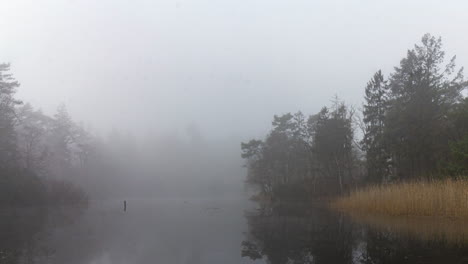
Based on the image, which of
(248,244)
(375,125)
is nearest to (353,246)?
(248,244)

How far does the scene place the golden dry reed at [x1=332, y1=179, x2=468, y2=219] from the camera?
67.9 ft

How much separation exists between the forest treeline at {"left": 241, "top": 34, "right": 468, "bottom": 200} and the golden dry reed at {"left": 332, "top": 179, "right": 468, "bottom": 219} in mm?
Result: 4646

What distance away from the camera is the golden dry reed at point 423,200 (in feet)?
67.9

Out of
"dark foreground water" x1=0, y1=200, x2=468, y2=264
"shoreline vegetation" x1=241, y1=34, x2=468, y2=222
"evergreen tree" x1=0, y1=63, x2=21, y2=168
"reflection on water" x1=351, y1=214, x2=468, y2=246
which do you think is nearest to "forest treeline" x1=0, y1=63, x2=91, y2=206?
"evergreen tree" x1=0, y1=63, x2=21, y2=168

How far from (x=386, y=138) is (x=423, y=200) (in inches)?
802

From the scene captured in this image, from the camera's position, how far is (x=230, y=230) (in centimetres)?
2062

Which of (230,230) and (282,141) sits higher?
(282,141)

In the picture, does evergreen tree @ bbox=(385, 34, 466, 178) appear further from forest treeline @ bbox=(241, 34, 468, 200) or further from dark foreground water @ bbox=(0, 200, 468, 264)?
dark foreground water @ bbox=(0, 200, 468, 264)

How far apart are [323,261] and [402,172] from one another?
1466 inches

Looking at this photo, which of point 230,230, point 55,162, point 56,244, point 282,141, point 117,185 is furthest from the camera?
point 117,185

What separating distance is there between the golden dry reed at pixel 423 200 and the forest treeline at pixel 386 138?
4646mm

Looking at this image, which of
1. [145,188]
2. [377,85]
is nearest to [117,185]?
[145,188]

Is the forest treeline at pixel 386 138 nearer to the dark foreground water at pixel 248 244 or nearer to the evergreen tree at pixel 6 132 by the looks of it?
the dark foreground water at pixel 248 244

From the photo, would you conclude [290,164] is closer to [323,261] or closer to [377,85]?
[377,85]
